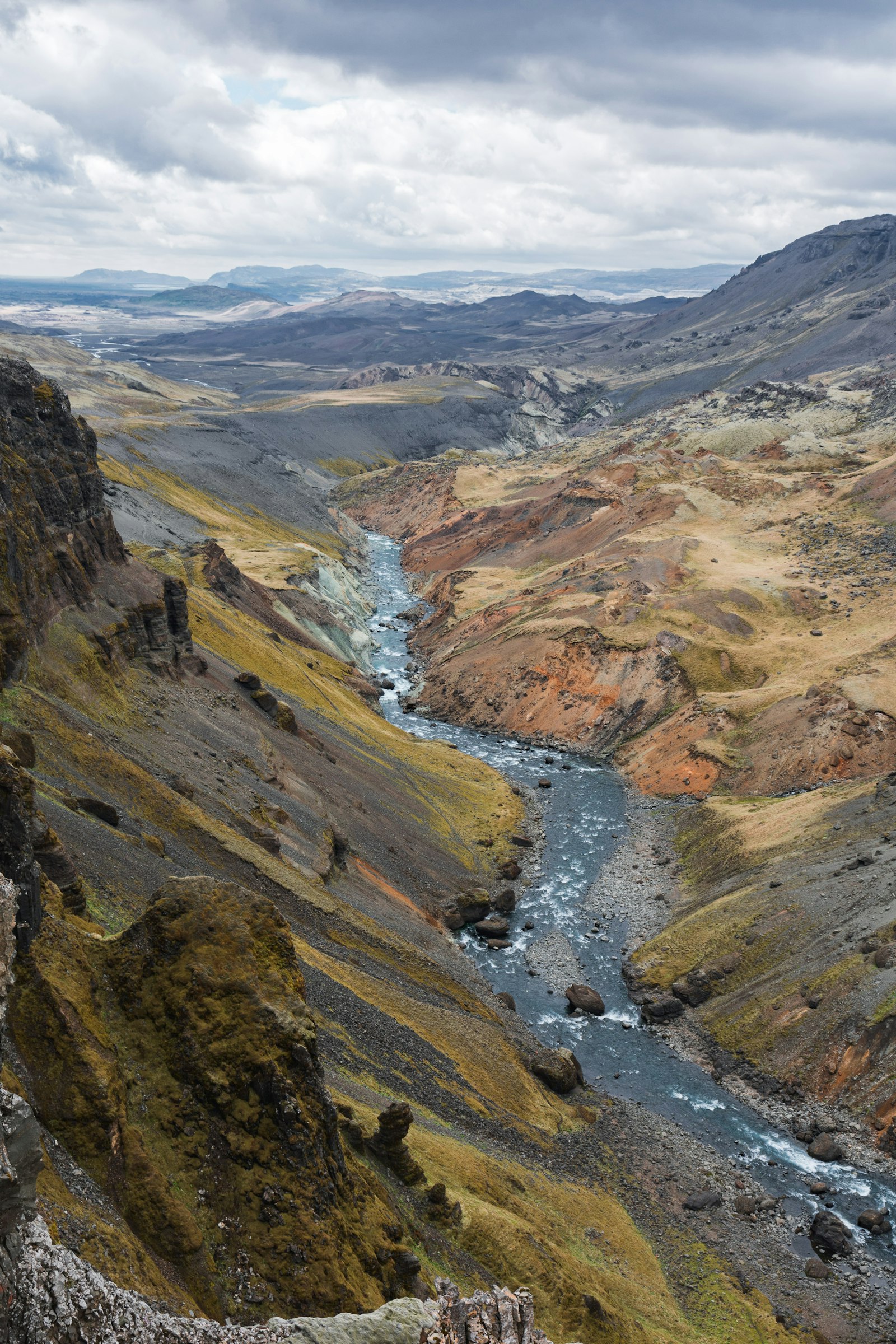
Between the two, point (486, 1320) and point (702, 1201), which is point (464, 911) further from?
point (486, 1320)

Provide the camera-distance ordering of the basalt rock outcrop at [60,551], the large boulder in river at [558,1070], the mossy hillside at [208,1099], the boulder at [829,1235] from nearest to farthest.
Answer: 1. the mossy hillside at [208,1099]
2. the boulder at [829,1235]
3. the large boulder in river at [558,1070]
4. the basalt rock outcrop at [60,551]

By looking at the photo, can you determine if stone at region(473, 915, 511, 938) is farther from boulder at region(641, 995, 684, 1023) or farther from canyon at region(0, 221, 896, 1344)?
boulder at region(641, 995, 684, 1023)

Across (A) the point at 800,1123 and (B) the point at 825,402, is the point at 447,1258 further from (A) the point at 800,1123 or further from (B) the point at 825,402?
(B) the point at 825,402

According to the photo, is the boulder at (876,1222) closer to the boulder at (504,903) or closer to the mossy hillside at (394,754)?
the boulder at (504,903)

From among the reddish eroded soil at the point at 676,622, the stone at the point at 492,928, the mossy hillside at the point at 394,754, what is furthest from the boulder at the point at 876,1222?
the reddish eroded soil at the point at 676,622

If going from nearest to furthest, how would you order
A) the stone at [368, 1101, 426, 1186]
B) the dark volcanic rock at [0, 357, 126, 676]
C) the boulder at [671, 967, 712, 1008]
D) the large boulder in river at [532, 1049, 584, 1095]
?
the stone at [368, 1101, 426, 1186] → the large boulder in river at [532, 1049, 584, 1095] → the dark volcanic rock at [0, 357, 126, 676] → the boulder at [671, 967, 712, 1008]

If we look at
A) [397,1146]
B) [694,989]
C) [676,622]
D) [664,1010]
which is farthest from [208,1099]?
[676,622]

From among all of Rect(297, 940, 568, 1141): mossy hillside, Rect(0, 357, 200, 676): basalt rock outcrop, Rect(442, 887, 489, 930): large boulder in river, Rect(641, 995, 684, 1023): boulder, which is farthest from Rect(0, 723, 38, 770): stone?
Rect(641, 995, 684, 1023): boulder
